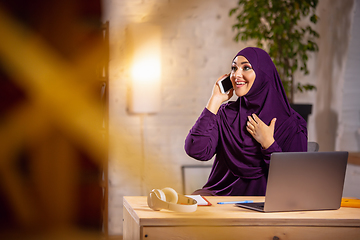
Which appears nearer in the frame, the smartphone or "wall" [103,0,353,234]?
the smartphone

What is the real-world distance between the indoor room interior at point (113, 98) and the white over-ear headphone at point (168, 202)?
1.69 meters

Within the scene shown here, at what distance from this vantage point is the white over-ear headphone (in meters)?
1.31

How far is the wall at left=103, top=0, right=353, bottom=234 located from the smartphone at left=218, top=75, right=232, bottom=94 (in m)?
1.26

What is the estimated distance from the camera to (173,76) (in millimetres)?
3232

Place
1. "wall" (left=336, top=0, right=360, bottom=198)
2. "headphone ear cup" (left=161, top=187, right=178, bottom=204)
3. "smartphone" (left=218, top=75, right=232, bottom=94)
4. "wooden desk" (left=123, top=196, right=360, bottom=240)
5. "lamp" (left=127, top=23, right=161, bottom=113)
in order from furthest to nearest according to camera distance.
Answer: "wall" (left=336, top=0, right=360, bottom=198) < "lamp" (left=127, top=23, right=161, bottom=113) < "smartphone" (left=218, top=75, right=232, bottom=94) < "headphone ear cup" (left=161, top=187, right=178, bottom=204) < "wooden desk" (left=123, top=196, right=360, bottom=240)

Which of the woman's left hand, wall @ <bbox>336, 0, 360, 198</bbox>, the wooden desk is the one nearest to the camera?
the wooden desk

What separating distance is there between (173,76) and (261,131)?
1482 millimetres

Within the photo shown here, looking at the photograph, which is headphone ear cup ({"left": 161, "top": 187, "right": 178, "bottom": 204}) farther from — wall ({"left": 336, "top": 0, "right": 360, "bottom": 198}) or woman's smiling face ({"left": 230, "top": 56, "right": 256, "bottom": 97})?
wall ({"left": 336, "top": 0, "right": 360, "bottom": 198})

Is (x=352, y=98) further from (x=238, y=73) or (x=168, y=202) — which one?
(x=168, y=202)

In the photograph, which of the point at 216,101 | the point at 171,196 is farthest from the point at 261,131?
the point at 171,196

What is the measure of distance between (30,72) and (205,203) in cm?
187

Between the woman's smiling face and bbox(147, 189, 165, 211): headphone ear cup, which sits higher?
the woman's smiling face

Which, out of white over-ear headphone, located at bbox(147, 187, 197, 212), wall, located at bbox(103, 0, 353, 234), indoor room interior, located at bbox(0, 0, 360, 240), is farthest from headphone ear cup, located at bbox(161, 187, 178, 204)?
wall, located at bbox(103, 0, 353, 234)

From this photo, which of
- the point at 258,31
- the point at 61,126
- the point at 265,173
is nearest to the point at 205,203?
the point at 265,173
